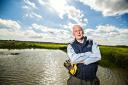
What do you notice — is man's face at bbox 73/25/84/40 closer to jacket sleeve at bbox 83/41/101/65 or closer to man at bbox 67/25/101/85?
man at bbox 67/25/101/85

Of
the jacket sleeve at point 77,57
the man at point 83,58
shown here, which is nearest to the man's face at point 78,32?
the man at point 83,58

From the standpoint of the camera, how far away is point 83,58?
460 centimetres

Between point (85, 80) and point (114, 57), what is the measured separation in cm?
2848

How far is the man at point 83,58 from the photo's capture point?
14.8 ft

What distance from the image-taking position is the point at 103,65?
Result: 2983 centimetres

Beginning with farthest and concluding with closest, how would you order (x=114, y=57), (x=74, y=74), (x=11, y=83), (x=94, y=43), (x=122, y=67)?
(x=114, y=57) → (x=122, y=67) → (x=11, y=83) → (x=94, y=43) → (x=74, y=74)

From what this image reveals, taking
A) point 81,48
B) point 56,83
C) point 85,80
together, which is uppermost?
point 81,48

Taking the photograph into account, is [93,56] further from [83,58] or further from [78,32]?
[78,32]

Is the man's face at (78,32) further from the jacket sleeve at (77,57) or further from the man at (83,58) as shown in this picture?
the jacket sleeve at (77,57)

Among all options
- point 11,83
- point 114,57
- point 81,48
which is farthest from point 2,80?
point 114,57

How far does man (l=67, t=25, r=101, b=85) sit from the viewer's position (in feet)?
14.8

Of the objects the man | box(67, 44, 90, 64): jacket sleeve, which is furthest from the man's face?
box(67, 44, 90, 64): jacket sleeve

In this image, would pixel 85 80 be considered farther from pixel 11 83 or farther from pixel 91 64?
pixel 11 83

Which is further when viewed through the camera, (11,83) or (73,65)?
(11,83)
